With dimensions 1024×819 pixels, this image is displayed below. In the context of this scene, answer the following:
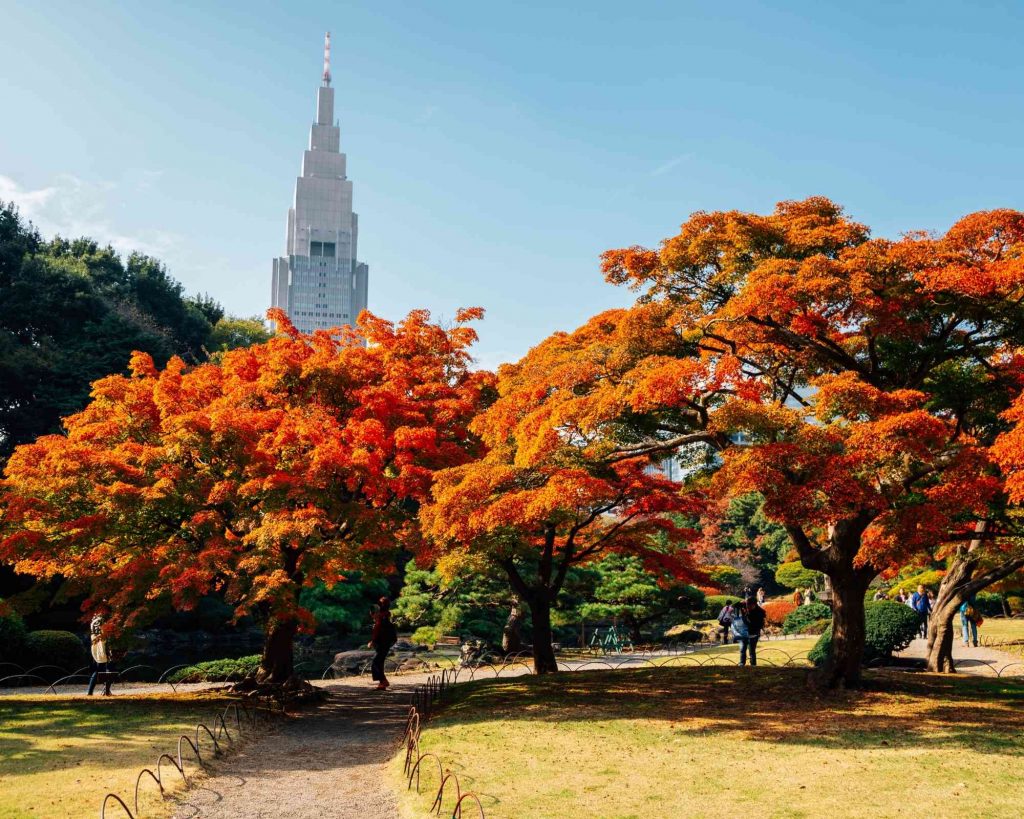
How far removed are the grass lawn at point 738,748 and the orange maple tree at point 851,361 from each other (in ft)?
6.75

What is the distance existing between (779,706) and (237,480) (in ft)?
33.4

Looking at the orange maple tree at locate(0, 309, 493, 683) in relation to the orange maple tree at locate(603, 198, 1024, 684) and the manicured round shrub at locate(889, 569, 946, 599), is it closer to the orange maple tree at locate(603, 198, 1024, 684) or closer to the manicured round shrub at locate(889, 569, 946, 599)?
the orange maple tree at locate(603, 198, 1024, 684)

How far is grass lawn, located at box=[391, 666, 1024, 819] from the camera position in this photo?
8602 millimetres

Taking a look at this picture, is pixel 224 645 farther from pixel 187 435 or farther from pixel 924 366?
pixel 924 366

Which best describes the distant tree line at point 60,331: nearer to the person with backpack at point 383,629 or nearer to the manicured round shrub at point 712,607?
the person with backpack at point 383,629

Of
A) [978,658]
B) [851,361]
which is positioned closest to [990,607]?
[978,658]

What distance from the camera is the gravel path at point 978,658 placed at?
19.7m

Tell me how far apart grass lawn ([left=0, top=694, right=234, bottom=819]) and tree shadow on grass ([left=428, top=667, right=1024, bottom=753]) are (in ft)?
14.6

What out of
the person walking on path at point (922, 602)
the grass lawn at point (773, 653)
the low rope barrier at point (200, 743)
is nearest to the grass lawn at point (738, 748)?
the low rope barrier at point (200, 743)

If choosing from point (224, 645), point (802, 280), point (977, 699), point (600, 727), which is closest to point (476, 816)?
point (600, 727)

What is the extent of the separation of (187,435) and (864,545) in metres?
11.8

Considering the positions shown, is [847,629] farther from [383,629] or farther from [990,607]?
[990,607]

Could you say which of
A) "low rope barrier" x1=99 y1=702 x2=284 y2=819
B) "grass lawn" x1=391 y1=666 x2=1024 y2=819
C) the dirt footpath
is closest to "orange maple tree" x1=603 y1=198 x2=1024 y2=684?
"grass lawn" x1=391 y1=666 x2=1024 y2=819

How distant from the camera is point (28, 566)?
15117 millimetres
